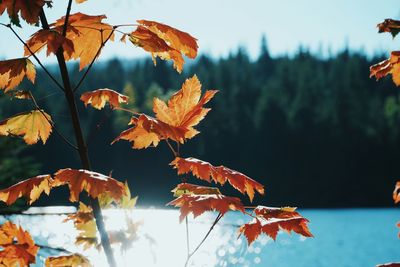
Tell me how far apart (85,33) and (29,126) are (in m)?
0.32

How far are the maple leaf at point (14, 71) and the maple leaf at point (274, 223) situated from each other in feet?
2.48

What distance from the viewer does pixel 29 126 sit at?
4.50 ft

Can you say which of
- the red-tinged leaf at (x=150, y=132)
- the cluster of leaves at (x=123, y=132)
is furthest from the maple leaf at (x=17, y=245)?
the red-tinged leaf at (x=150, y=132)

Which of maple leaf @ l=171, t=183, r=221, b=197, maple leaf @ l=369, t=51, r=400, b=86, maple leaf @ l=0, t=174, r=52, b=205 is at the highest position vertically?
maple leaf @ l=369, t=51, r=400, b=86

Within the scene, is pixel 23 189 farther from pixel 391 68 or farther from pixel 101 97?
pixel 391 68

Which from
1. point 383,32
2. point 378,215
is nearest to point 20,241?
point 383,32

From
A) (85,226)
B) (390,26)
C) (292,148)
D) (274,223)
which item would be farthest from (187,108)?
(292,148)

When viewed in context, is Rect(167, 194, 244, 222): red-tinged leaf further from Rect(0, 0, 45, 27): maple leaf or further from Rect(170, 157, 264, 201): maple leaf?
Rect(0, 0, 45, 27): maple leaf

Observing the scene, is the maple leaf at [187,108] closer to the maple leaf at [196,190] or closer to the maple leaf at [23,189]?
the maple leaf at [196,190]

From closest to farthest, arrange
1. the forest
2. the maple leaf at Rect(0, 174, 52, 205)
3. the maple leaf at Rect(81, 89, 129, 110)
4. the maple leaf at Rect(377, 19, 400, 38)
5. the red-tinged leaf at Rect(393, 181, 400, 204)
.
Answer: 1. the maple leaf at Rect(0, 174, 52, 205)
2. the maple leaf at Rect(81, 89, 129, 110)
3. the maple leaf at Rect(377, 19, 400, 38)
4. the red-tinged leaf at Rect(393, 181, 400, 204)
5. the forest

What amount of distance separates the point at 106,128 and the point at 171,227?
23.0 metres

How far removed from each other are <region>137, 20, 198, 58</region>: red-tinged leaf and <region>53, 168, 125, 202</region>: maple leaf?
509 millimetres

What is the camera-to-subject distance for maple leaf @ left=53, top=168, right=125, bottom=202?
3.59 ft

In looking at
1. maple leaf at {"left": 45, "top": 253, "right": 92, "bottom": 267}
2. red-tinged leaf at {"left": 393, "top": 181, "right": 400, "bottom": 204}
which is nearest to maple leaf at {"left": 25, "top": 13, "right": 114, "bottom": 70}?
maple leaf at {"left": 45, "top": 253, "right": 92, "bottom": 267}
